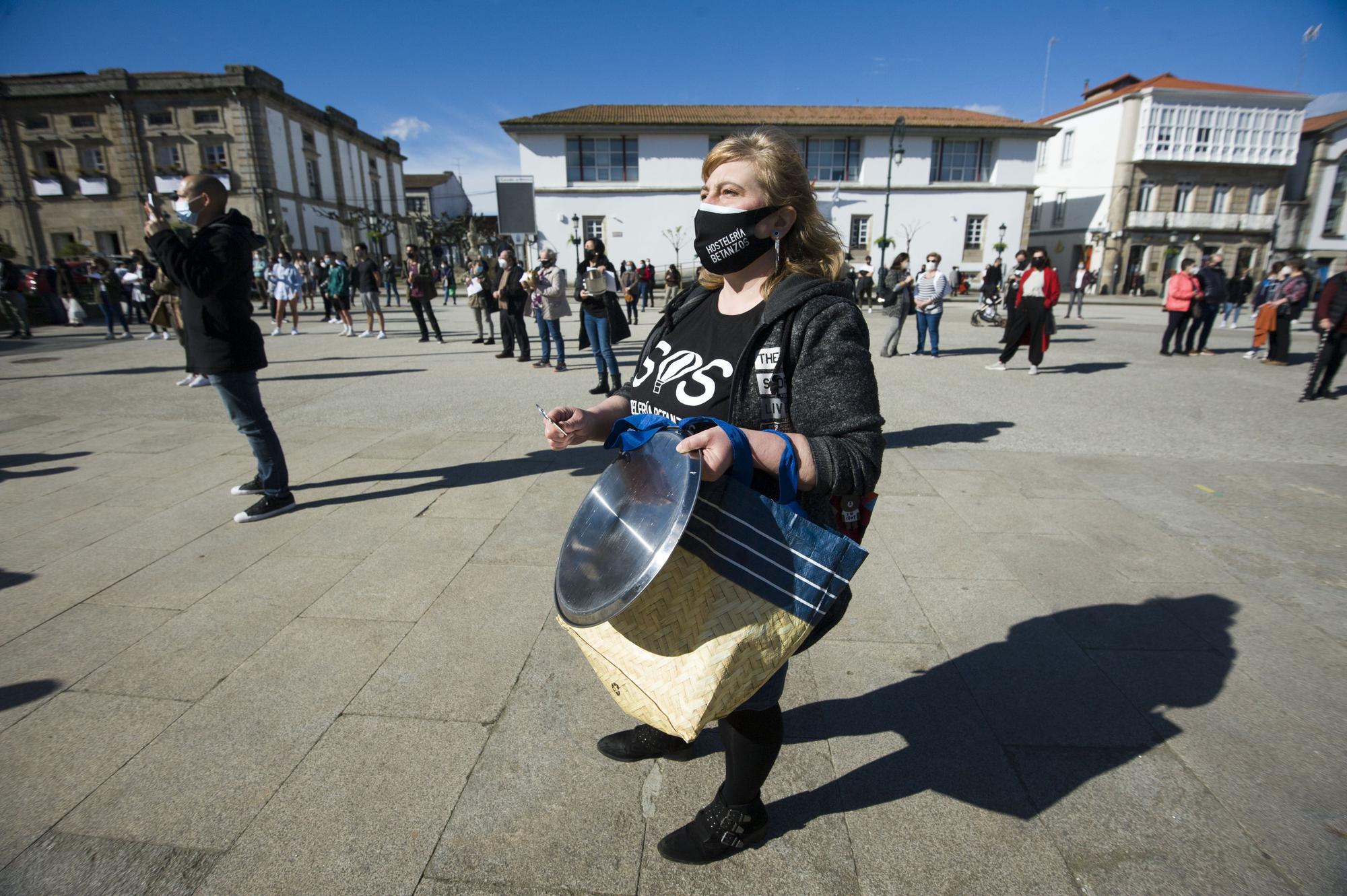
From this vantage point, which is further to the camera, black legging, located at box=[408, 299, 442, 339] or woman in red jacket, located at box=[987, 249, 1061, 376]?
black legging, located at box=[408, 299, 442, 339]

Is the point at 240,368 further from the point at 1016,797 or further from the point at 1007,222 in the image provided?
the point at 1007,222

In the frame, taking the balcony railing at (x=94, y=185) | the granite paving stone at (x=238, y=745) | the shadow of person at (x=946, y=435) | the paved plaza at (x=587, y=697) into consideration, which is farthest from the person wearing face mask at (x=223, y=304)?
the balcony railing at (x=94, y=185)

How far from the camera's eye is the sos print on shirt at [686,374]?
1612 millimetres

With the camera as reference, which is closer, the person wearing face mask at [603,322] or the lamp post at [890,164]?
the person wearing face mask at [603,322]

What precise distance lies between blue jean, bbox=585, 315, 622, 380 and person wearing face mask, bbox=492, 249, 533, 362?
2.51 m

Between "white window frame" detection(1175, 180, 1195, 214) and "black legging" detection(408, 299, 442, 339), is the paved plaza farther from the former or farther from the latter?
"white window frame" detection(1175, 180, 1195, 214)

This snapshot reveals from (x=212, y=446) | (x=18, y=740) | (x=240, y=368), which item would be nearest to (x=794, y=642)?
(x=18, y=740)

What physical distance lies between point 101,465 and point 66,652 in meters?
3.59

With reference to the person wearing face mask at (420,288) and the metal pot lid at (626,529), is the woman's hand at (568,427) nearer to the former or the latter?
the metal pot lid at (626,529)

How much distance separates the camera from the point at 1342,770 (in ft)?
7.09

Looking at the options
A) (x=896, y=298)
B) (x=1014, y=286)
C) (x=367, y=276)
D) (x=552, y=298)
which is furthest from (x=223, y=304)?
(x=367, y=276)

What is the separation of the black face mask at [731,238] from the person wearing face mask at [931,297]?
10.8m

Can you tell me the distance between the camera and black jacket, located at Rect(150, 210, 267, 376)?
13.0ft

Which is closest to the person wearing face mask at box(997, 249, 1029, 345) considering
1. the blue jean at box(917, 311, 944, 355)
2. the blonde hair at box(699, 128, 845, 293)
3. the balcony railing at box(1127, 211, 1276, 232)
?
the blue jean at box(917, 311, 944, 355)
